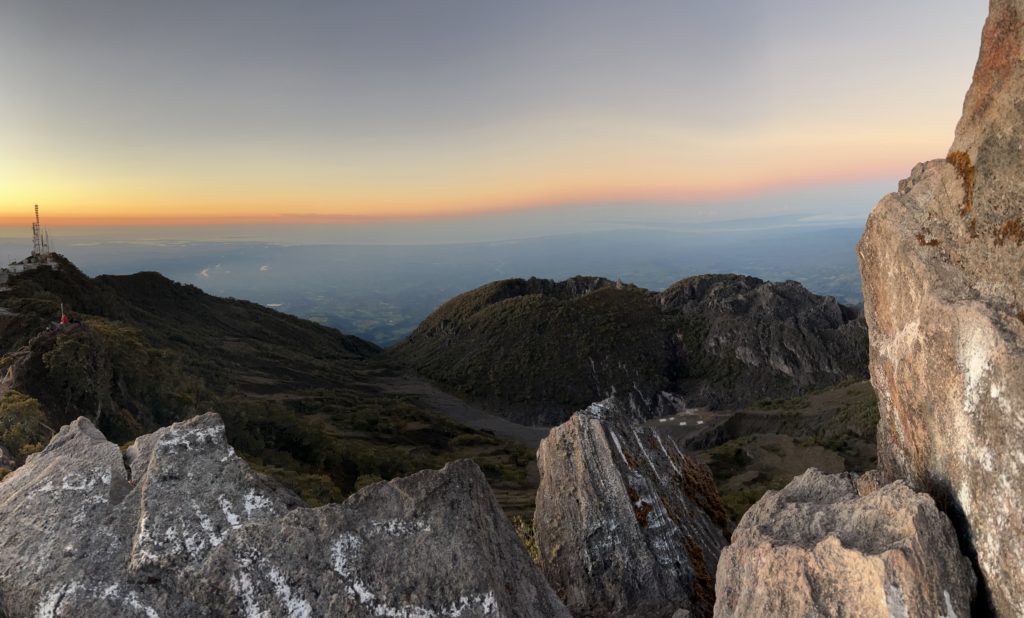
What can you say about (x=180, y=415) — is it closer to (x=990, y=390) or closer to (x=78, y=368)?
(x=78, y=368)

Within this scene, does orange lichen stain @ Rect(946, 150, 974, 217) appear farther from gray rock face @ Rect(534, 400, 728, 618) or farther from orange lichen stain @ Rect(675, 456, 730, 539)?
orange lichen stain @ Rect(675, 456, 730, 539)

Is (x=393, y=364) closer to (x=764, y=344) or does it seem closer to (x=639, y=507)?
(x=764, y=344)

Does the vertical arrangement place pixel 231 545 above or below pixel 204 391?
above

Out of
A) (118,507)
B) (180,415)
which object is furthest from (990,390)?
(180,415)

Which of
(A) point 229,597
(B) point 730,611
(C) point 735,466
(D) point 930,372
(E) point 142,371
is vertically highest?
(D) point 930,372

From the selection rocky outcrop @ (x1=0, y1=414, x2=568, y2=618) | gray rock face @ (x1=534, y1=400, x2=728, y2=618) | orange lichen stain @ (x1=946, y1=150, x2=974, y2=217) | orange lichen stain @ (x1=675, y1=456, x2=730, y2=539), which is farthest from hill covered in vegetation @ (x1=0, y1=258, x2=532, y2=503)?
→ orange lichen stain @ (x1=946, y1=150, x2=974, y2=217)

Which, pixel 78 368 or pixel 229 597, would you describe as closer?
pixel 229 597

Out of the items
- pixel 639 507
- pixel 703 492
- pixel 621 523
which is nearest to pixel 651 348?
pixel 703 492
